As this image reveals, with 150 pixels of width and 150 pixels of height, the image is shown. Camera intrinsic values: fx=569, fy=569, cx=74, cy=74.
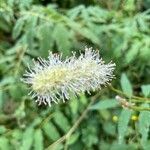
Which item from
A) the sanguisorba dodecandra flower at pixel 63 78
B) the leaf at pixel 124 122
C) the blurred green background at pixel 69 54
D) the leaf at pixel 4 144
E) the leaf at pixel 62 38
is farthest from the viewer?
the leaf at pixel 62 38

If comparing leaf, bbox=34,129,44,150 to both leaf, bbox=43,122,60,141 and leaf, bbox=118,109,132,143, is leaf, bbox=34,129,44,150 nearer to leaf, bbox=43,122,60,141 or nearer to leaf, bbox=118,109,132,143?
leaf, bbox=43,122,60,141

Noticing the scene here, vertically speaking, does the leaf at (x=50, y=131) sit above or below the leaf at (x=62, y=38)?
below

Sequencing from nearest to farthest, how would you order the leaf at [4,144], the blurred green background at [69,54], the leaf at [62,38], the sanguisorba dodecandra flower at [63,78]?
the sanguisorba dodecandra flower at [63,78] < the leaf at [4,144] < the blurred green background at [69,54] < the leaf at [62,38]

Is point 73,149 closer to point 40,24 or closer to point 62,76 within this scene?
point 40,24

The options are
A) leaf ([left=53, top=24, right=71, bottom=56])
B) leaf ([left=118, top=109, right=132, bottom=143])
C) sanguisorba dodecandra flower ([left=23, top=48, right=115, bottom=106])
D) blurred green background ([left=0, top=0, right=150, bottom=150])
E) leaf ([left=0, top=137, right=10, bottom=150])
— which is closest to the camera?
sanguisorba dodecandra flower ([left=23, top=48, right=115, bottom=106])

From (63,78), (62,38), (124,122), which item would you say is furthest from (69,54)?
(63,78)

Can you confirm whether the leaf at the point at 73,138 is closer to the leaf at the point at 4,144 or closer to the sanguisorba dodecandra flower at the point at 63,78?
the leaf at the point at 4,144

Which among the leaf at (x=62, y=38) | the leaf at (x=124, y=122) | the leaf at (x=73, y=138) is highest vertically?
the leaf at (x=62, y=38)

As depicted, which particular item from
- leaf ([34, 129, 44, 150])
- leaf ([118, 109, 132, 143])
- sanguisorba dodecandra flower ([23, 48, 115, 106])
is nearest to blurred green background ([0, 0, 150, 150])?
leaf ([34, 129, 44, 150])

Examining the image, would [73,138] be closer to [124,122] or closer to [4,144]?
[4,144]

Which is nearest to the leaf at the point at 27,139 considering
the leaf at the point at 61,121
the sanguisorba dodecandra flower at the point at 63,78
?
the leaf at the point at 61,121
